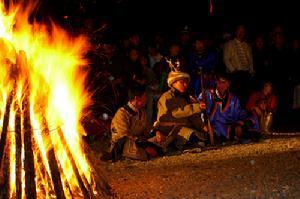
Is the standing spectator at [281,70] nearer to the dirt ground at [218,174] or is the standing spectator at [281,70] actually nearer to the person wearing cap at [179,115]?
the dirt ground at [218,174]

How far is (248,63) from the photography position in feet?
36.4

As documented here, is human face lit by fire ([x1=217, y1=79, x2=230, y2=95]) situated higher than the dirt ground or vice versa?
human face lit by fire ([x1=217, y1=79, x2=230, y2=95])

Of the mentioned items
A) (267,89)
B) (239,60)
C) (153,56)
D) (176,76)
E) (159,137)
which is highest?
(153,56)

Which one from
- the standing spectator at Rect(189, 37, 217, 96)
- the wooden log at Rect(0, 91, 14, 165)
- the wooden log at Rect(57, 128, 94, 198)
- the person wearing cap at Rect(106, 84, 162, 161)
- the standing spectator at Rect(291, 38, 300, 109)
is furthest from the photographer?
the standing spectator at Rect(291, 38, 300, 109)

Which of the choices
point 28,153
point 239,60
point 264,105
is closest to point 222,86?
point 264,105

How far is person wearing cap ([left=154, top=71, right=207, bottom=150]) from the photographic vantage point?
9.34m

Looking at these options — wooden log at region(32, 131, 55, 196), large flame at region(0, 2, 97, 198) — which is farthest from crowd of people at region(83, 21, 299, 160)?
wooden log at region(32, 131, 55, 196)

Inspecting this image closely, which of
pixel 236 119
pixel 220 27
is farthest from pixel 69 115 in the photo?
pixel 220 27

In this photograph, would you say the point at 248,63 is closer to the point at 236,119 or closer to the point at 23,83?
the point at 236,119

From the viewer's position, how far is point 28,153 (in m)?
5.62

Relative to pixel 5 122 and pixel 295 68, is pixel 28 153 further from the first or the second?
pixel 295 68

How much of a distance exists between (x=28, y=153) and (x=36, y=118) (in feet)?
1.60

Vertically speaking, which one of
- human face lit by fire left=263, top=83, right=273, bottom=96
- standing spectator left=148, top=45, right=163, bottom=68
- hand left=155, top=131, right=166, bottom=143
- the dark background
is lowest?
hand left=155, top=131, right=166, bottom=143

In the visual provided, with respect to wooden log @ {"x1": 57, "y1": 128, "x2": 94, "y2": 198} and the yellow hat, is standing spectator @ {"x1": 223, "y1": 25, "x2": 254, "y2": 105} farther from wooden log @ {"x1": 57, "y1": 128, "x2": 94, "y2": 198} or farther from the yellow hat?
wooden log @ {"x1": 57, "y1": 128, "x2": 94, "y2": 198}
